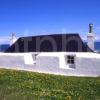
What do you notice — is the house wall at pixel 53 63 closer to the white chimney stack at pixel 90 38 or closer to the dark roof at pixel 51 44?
the dark roof at pixel 51 44

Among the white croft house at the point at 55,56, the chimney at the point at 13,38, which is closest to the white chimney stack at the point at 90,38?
the white croft house at the point at 55,56

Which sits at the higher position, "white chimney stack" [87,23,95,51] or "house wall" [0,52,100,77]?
"white chimney stack" [87,23,95,51]

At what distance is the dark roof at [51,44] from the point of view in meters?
33.8

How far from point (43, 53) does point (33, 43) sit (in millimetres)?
4467

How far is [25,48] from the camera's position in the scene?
125ft

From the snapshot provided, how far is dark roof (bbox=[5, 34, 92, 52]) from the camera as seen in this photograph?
33.8 m

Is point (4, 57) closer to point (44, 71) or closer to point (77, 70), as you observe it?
point (44, 71)

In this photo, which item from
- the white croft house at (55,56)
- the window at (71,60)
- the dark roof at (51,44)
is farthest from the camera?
the dark roof at (51,44)

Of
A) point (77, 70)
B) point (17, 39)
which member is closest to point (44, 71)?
point (77, 70)

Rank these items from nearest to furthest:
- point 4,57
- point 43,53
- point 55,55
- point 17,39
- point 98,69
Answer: point 98,69 → point 55,55 → point 43,53 → point 4,57 → point 17,39

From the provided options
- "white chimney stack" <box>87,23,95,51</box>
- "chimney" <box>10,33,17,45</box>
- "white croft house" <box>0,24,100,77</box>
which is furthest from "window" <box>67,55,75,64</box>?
"chimney" <box>10,33,17,45</box>

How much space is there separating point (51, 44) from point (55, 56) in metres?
4.77

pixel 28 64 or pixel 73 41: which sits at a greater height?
pixel 73 41

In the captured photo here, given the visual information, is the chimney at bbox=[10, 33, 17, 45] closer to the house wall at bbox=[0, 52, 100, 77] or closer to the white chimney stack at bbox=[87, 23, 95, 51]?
the house wall at bbox=[0, 52, 100, 77]
